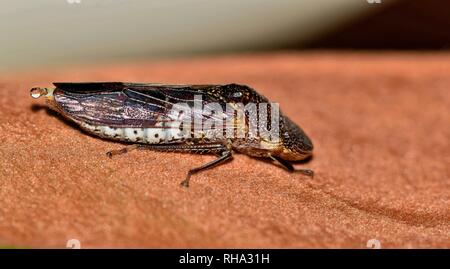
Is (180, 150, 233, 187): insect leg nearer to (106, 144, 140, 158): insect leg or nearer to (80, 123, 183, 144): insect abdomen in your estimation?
(80, 123, 183, 144): insect abdomen

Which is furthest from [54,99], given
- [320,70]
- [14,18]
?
[320,70]

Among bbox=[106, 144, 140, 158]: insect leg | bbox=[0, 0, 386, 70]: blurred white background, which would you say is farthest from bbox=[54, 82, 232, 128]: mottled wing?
bbox=[0, 0, 386, 70]: blurred white background

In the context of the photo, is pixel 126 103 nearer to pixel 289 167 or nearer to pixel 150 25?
pixel 289 167

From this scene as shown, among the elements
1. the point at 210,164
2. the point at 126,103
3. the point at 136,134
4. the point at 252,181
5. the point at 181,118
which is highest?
the point at 126,103

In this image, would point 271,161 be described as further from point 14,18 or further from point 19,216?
point 14,18

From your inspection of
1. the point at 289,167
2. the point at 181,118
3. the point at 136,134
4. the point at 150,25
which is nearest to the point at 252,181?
the point at 289,167

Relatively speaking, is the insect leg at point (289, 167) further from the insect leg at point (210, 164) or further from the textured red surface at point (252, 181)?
the insect leg at point (210, 164)
